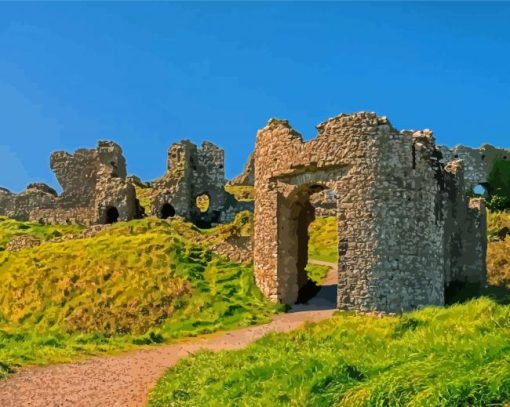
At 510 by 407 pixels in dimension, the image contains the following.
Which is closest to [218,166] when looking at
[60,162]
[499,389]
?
[60,162]

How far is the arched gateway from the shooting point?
62.4 ft

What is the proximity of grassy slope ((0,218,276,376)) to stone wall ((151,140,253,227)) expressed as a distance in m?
10.3

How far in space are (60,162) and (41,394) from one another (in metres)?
31.5

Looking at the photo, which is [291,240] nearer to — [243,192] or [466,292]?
[466,292]

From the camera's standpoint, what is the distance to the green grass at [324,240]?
108ft

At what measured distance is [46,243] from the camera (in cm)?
3066

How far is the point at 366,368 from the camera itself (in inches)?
343

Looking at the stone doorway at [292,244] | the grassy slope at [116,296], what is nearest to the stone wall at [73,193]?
the grassy slope at [116,296]

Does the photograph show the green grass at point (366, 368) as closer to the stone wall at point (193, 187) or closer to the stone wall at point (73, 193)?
the stone wall at point (193, 187)

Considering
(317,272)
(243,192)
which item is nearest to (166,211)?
(317,272)

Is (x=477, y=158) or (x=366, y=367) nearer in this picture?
(x=366, y=367)

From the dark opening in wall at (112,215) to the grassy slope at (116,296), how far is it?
1002cm

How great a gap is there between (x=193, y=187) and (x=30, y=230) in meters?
9.97

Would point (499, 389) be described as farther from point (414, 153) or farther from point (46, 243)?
point (46, 243)
